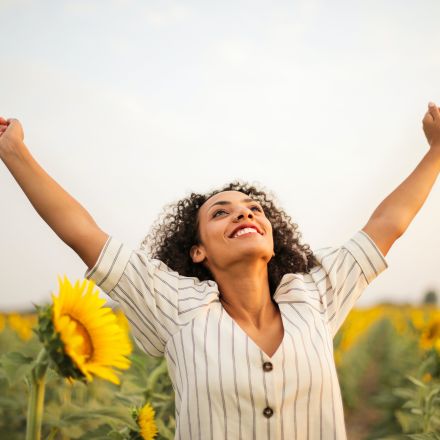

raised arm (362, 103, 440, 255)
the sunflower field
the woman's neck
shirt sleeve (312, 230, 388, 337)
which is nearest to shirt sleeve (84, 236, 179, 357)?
the sunflower field

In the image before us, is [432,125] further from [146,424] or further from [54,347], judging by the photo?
[54,347]

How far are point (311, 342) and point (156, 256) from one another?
1094 mm

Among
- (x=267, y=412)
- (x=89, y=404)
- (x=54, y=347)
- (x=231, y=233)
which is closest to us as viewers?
(x=54, y=347)

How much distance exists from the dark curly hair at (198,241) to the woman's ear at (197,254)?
0.13ft

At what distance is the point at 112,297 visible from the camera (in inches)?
82.4

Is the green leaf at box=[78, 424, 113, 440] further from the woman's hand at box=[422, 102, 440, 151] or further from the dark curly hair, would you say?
the woman's hand at box=[422, 102, 440, 151]

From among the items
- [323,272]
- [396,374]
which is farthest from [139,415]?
[396,374]

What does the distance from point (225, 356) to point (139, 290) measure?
40cm

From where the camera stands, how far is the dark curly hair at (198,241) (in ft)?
8.79

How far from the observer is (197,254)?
8.43ft

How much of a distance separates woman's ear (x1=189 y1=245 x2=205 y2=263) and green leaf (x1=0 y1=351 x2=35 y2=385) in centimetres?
112

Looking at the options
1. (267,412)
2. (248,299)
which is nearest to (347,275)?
(248,299)

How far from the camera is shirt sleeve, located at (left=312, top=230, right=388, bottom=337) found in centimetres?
234

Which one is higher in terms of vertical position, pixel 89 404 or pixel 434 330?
pixel 434 330
